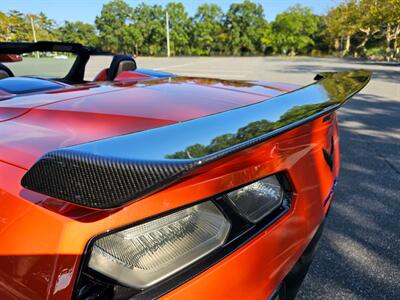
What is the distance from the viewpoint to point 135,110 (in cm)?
139

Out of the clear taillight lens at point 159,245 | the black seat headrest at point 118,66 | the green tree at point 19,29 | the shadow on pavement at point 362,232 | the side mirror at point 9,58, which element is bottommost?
the shadow on pavement at point 362,232

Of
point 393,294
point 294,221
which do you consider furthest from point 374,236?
point 294,221

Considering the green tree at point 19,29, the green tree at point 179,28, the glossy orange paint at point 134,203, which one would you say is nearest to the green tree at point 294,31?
the green tree at point 179,28

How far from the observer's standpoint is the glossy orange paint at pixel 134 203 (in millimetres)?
736

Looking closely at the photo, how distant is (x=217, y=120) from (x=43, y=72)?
3230 millimetres

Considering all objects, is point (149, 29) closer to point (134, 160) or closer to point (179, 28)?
point (179, 28)

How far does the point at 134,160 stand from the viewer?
0.60m

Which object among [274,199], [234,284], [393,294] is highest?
[274,199]

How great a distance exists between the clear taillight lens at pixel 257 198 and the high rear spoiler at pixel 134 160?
21 cm

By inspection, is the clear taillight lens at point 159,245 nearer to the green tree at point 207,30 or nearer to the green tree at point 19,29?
the green tree at point 19,29

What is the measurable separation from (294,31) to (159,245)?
61520mm

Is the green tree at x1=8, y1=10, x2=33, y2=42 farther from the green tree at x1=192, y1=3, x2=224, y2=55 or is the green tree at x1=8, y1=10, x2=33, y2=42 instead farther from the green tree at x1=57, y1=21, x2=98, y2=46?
the green tree at x1=192, y1=3, x2=224, y2=55

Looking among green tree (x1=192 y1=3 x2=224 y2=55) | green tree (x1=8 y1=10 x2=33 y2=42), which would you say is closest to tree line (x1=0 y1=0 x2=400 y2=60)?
green tree (x1=192 y1=3 x2=224 y2=55)

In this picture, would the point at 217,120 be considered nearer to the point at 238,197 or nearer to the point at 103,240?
the point at 238,197
